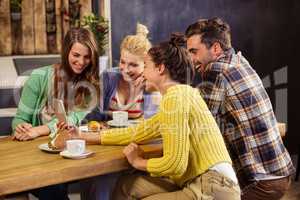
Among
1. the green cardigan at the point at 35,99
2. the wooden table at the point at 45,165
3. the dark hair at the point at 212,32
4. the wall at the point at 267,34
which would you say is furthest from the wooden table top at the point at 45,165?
the wall at the point at 267,34

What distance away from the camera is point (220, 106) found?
8.21 feet

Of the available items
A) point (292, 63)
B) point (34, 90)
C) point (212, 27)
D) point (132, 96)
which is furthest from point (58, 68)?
point (292, 63)

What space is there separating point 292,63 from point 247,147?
2.66 meters

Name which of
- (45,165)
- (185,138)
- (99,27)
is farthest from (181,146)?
(99,27)

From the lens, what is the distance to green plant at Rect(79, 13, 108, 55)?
4.37 meters

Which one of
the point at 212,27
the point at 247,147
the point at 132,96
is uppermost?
the point at 212,27

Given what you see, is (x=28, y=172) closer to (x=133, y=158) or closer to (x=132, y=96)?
(x=133, y=158)

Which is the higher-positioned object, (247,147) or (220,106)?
(220,106)

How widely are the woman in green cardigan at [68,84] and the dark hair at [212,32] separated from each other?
64 cm

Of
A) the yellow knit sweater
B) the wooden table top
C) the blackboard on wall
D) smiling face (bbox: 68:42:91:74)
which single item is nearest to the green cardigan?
smiling face (bbox: 68:42:91:74)

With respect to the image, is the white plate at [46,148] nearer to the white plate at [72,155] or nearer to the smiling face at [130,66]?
the white plate at [72,155]

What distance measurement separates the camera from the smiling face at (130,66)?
3.09 m

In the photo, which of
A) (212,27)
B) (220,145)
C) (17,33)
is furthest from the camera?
(17,33)

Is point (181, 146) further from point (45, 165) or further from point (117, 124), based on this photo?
point (117, 124)
